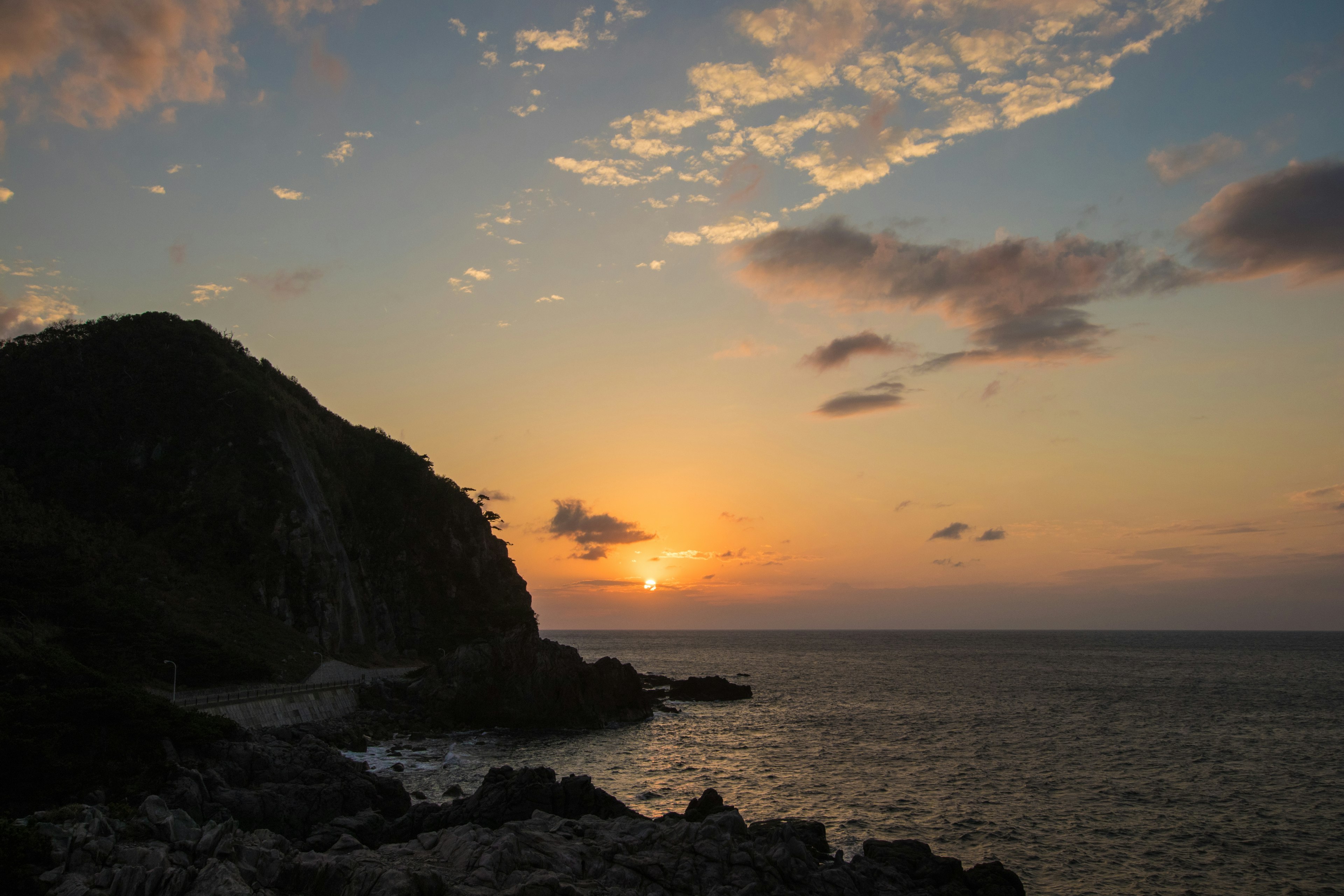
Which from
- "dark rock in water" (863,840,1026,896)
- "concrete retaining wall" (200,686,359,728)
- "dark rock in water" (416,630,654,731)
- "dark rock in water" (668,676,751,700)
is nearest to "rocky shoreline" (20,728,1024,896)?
"dark rock in water" (863,840,1026,896)

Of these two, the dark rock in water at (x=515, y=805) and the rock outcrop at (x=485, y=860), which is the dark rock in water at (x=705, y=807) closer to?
the rock outcrop at (x=485, y=860)

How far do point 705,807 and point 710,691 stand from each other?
63.6 m

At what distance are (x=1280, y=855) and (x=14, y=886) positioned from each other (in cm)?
4506

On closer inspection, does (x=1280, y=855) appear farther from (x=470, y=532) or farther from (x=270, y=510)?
(x=470, y=532)

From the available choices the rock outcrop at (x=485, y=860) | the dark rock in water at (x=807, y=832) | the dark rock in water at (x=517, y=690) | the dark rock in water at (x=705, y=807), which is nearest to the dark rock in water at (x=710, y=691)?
the dark rock in water at (x=517, y=690)

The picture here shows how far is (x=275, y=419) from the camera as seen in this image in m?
86.5

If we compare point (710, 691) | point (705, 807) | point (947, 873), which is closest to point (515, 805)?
point (705, 807)

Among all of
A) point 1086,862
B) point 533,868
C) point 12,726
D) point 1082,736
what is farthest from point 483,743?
point 1082,736

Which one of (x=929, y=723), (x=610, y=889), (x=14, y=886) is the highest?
(x=14, y=886)

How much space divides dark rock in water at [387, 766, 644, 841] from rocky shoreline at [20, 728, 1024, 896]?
0.06 m

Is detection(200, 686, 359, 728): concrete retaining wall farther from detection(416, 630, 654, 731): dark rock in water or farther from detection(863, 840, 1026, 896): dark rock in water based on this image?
detection(863, 840, 1026, 896): dark rock in water

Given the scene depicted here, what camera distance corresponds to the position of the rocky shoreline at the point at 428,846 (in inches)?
854

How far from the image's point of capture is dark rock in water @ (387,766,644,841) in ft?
102

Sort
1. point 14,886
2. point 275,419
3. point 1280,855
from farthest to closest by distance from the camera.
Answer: point 275,419, point 1280,855, point 14,886
